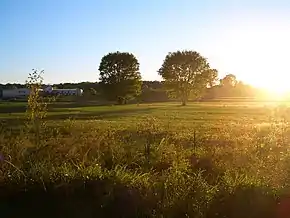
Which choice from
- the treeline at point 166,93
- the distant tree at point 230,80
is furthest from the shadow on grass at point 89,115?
the distant tree at point 230,80

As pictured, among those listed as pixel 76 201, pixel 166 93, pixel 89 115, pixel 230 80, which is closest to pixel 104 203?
pixel 76 201

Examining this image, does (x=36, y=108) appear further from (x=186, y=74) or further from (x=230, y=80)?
(x=230, y=80)

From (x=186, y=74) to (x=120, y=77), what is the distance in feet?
43.4

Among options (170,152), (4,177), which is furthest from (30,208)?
(170,152)

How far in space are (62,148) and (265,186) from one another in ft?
20.8

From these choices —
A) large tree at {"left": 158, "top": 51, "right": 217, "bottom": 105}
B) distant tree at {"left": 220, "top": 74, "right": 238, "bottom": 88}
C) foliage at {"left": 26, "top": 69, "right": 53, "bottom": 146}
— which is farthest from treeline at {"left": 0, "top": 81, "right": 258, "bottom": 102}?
foliage at {"left": 26, "top": 69, "right": 53, "bottom": 146}

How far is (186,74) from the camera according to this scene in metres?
102

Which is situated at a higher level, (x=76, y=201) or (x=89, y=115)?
(x=76, y=201)

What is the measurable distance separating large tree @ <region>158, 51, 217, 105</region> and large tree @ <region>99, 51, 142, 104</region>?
587cm

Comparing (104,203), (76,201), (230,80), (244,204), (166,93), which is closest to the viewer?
(244,204)

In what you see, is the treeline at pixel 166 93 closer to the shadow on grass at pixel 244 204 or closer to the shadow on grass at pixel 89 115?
the shadow on grass at pixel 89 115

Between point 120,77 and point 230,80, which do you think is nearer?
point 120,77

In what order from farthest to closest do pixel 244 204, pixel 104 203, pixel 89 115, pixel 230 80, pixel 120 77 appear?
pixel 230 80
pixel 120 77
pixel 89 115
pixel 104 203
pixel 244 204

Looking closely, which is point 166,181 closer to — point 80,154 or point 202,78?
point 80,154
